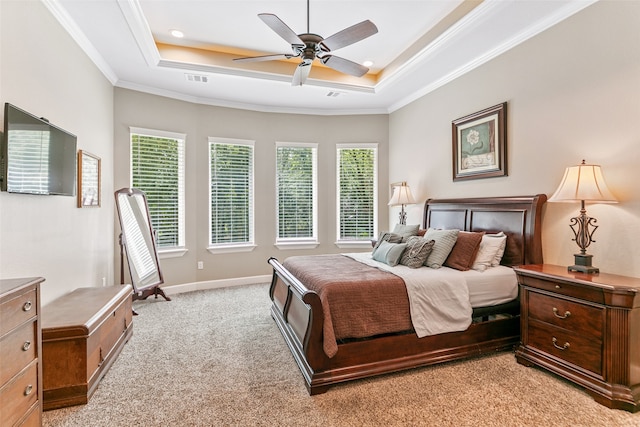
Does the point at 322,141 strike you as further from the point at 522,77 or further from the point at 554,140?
the point at 554,140

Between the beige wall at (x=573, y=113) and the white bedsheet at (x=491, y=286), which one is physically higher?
the beige wall at (x=573, y=113)

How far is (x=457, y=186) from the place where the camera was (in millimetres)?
4078

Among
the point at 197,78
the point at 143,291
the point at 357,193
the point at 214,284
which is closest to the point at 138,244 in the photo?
the point at 143,291

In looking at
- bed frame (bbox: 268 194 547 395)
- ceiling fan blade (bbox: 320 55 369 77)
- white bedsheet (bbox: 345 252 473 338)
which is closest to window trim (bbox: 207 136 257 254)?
bed frame (bbox: 268 194 547 395)

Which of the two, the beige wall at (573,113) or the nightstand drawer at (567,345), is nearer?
the nightstand drawer at (567,345)

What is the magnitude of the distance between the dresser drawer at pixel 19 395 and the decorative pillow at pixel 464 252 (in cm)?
317

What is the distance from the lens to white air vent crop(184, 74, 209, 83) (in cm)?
402

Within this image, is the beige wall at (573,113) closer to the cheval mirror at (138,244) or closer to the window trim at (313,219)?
the window trim at (313,219)

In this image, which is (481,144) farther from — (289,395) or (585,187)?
(289,395)

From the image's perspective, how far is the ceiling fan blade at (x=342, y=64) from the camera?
289 centimetres

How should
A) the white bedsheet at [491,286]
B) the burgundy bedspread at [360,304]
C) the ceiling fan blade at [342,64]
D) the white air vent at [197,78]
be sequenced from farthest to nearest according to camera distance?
the white air vent at [197,78] < the ceiling fan blade at [342,64] < the white bedsheet at [491,286] < the burgundy bedspread at [360,304]

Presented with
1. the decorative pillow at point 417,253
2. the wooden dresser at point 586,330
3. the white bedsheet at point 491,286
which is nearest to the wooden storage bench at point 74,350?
the decorative pillow at point 417,253

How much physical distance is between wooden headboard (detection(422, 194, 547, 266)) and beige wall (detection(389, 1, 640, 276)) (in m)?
0.13

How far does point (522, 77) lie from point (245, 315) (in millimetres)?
4041
